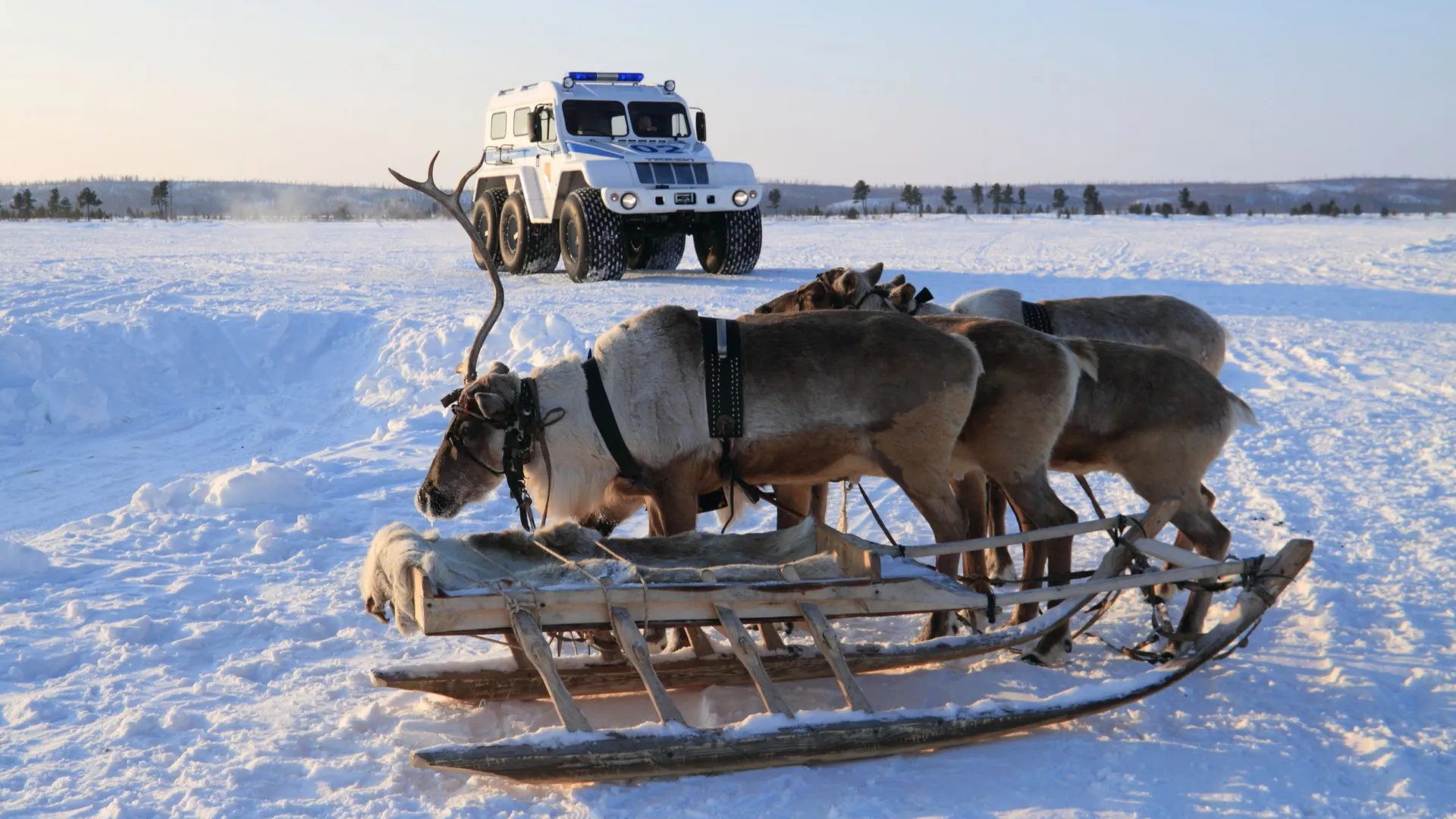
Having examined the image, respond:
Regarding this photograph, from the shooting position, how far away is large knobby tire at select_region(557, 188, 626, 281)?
16.0 meters

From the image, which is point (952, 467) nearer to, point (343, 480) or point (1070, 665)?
point (1070, 665)

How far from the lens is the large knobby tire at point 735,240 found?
54.8 feet

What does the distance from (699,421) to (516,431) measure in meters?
0.76

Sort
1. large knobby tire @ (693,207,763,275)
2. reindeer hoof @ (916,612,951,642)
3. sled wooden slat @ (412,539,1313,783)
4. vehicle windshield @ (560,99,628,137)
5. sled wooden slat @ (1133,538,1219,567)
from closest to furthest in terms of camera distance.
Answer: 1. sled wooden slat @ (412,539,1313,783)
2. sled wooden slat @ (1133,538,1219,567)
3. reindeer hoof @ (916,612,951,642)
4. large knobby tire @ (693,207,763,275)
5. vehicle windshield @ (560,99,628,137)

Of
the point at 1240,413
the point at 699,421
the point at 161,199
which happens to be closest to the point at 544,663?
the point at 699,421

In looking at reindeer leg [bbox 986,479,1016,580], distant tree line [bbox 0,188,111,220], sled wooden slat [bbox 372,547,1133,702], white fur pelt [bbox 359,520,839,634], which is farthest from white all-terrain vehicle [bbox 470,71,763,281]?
distant tree line [bbox 0,188,111,220]

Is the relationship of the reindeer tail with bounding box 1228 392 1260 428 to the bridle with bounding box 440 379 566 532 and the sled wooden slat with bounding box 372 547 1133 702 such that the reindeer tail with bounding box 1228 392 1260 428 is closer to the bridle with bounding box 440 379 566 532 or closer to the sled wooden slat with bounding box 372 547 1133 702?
the sled wooden slat with bounding box 372 547 1133 702

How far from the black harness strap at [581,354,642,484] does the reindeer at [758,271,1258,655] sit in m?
1.60

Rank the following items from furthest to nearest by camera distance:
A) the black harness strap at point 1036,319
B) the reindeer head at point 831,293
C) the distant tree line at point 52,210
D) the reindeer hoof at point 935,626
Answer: the distant tree line at point 52,210
the black harness strap at point 1036,319
the reindeer head at point 831,293
the reindeer hoof at point 935,626

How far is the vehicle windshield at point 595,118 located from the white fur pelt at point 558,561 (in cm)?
1274

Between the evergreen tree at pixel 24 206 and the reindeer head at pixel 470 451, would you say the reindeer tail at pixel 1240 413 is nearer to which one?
the reindeer head at pixel 470 451

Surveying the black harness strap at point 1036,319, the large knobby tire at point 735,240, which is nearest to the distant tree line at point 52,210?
the large knobby tire at point 735,240

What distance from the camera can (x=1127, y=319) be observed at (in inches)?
289

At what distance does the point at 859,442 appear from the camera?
5250 mm
